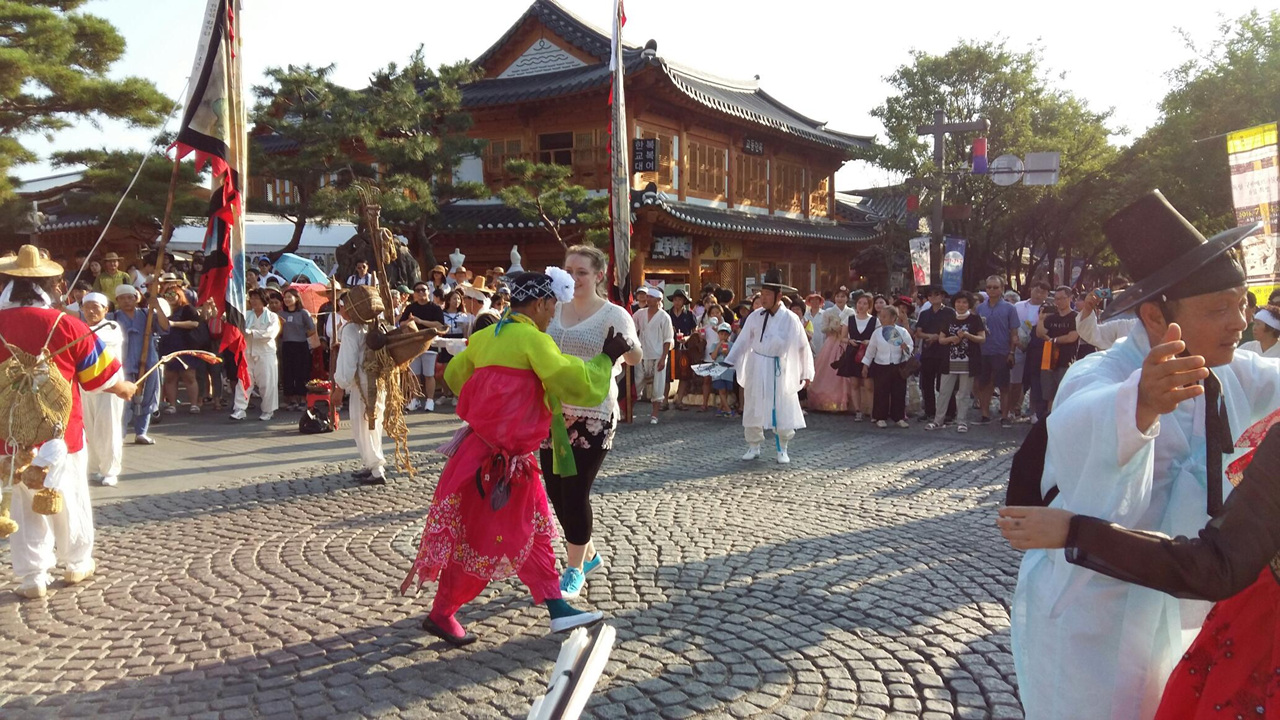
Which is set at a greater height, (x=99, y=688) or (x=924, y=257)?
(x=924, y=257)

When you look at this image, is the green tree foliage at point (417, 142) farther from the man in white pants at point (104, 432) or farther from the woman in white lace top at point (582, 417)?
the woman in white lace top at point (582, 417)

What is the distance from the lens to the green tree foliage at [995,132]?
27.2 metres

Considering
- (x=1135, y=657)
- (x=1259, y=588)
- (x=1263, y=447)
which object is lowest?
(x=1135, y=657)

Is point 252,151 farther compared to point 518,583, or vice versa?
point 252,151

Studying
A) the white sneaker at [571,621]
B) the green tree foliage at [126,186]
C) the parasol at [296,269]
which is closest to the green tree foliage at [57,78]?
the green tree foliage at [126,186]

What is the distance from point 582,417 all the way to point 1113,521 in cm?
305

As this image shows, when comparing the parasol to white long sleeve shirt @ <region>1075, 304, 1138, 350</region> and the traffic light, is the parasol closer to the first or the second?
the traffic light

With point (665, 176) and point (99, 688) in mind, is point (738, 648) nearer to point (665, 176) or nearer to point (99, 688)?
point (99, 688)

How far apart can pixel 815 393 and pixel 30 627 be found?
34.3 ft

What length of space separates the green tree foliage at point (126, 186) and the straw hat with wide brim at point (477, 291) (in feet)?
21.9

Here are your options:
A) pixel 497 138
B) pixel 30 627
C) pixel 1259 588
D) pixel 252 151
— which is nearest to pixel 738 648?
pixel 1259 588

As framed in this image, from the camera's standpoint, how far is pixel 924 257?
1952cm

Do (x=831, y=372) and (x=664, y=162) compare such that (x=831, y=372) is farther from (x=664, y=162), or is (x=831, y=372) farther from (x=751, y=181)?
(x=751, y=181)

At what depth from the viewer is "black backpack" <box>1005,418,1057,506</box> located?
2004mm
